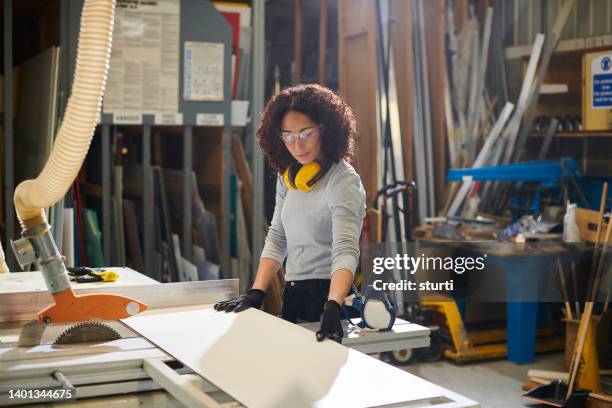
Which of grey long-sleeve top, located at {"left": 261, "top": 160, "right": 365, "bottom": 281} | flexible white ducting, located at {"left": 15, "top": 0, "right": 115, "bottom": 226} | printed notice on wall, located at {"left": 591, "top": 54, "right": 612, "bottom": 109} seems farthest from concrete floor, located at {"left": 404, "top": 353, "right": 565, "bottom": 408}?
flexible white ducting, located at {"left": 15, "top": 0, "right": 115, "bottom": 226}

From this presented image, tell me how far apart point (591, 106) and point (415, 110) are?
1189mm

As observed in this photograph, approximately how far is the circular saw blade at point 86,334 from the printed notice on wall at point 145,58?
199 centimetres

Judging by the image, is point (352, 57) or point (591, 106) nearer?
point (591, 106)

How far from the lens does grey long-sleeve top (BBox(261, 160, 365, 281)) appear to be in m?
2.49

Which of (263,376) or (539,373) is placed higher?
(263,376)

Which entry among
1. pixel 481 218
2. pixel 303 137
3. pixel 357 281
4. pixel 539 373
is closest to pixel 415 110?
pixel 481 218

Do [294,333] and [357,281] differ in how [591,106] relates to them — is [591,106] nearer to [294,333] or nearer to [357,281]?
[357,281]

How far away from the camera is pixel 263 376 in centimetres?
182

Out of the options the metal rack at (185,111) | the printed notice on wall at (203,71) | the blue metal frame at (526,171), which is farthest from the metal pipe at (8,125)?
the blue metal frame at (526,171)

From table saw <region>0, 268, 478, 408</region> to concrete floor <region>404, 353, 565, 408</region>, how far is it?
225 centimetres

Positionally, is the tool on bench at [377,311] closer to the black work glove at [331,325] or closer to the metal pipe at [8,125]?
the black work glove at [331,325]

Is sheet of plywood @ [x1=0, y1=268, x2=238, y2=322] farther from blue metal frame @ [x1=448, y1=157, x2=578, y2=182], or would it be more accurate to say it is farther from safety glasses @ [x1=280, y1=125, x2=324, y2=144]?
blue metal frame @ [x1=448, y1=157, x2=578, y2=182]

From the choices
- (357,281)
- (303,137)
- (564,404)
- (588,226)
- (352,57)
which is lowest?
(564,404)

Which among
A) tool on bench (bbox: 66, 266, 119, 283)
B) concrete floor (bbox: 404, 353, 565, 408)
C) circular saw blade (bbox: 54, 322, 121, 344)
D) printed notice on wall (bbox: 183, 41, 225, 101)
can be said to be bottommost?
concrete floor (bbox: 404, 353, 565, 408)
